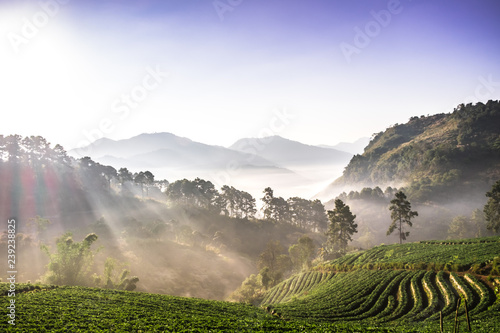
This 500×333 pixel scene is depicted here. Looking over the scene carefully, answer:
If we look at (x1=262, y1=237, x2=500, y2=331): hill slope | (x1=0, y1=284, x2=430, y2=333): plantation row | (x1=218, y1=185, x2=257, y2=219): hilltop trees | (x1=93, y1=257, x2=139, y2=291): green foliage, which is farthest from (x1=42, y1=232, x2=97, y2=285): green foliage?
(x1=218, y1=185, x2=257, y2=219): hilltop trees

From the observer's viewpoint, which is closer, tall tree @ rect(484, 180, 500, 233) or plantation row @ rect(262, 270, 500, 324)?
plantation row @ rect(262, 270, 500, 324)

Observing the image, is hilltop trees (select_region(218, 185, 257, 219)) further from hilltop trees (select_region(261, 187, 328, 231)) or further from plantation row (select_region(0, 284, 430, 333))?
plantation row (select_region(0, 284, 430, 333))

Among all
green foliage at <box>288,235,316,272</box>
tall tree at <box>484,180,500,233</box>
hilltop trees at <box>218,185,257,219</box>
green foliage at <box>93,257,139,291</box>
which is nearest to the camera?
green foliage at <box>93,257,139,291</box>

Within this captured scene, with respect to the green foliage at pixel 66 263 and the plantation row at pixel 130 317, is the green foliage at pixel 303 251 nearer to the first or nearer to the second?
the plantation row at pixel 130 317

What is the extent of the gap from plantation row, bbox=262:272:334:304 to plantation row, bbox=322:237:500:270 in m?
5.26

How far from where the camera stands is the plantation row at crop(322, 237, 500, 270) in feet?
143

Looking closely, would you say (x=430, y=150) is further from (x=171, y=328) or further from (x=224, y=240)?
(x=171, y=328)

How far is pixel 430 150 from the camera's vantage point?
610 feet

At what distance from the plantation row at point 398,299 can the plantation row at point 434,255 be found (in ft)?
14.5

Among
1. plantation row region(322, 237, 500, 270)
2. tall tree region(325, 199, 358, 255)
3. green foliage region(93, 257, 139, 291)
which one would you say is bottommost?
green foliage region(93, 257, 139, 291)

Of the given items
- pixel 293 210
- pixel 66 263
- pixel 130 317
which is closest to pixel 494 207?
pixel 293 210

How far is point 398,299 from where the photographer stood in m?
38.1

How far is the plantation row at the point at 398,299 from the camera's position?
3192 centimetres

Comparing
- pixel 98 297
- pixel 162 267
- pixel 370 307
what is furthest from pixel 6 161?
pixel 370 307
